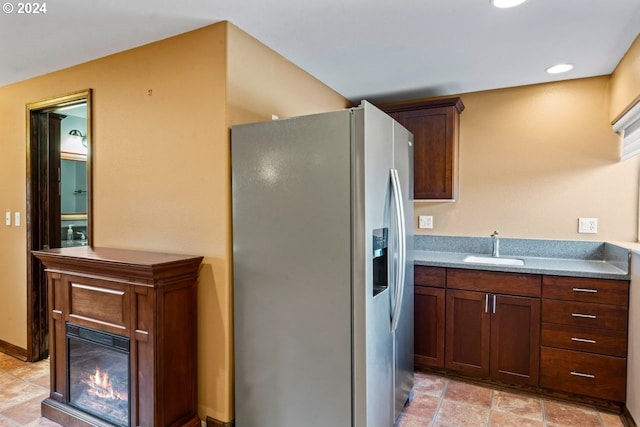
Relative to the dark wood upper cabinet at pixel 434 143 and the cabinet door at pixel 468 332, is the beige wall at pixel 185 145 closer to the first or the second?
the dark wood upper cabinet at pixel 434 143

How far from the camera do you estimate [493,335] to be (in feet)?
8.83

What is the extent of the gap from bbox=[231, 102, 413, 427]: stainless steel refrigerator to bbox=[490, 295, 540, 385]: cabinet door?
3.18 ft

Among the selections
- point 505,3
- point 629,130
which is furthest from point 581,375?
point 505,3

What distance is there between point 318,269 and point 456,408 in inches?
58.5

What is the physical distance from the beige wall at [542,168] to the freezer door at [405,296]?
112cm

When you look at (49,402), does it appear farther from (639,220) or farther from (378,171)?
(639,220)

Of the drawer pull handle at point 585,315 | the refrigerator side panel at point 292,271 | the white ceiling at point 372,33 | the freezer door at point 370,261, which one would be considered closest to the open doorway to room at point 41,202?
the white ceiling at point 372,33

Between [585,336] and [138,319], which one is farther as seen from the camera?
[585,336]

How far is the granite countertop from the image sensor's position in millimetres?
2469

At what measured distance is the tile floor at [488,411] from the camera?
2.27m

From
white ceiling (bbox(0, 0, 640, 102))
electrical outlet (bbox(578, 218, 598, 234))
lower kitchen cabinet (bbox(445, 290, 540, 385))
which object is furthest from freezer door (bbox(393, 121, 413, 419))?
electrical outlet (bbox(578, 218, 598, 234))

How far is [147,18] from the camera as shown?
202 centimetres

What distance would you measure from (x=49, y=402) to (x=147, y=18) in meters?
2.38

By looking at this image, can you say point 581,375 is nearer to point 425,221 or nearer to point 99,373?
point 425,221
